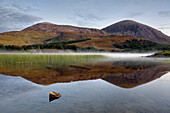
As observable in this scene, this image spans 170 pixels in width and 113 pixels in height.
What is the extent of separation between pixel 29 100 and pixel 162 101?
478cm

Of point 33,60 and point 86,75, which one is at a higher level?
point 33,60

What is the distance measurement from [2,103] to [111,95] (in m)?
3.98

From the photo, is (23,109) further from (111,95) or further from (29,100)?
(111,95)

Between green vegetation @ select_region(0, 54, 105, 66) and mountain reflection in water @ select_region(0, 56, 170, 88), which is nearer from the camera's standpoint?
mountain reflection in water @ select_region(0, 56, 170, 88)

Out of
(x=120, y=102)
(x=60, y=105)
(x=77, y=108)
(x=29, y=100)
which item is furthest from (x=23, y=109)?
(x=120, y=102)

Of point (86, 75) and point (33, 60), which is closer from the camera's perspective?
point (86, 75)

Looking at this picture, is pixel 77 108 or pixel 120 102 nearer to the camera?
pixel 77 108

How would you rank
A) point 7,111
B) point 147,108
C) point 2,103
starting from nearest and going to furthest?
point 7,111 < point 147,108 < point 2,103

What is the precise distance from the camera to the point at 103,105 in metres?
4.84

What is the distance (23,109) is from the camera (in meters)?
4.54

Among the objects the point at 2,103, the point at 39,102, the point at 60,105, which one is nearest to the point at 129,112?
the point at 60,105

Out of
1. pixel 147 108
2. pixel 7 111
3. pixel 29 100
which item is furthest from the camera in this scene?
pixel 29 100

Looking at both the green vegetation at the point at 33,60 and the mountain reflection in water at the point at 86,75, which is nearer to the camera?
the mountain reflection in water at the point at 86,75

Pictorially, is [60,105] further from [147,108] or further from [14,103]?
[147,108]
